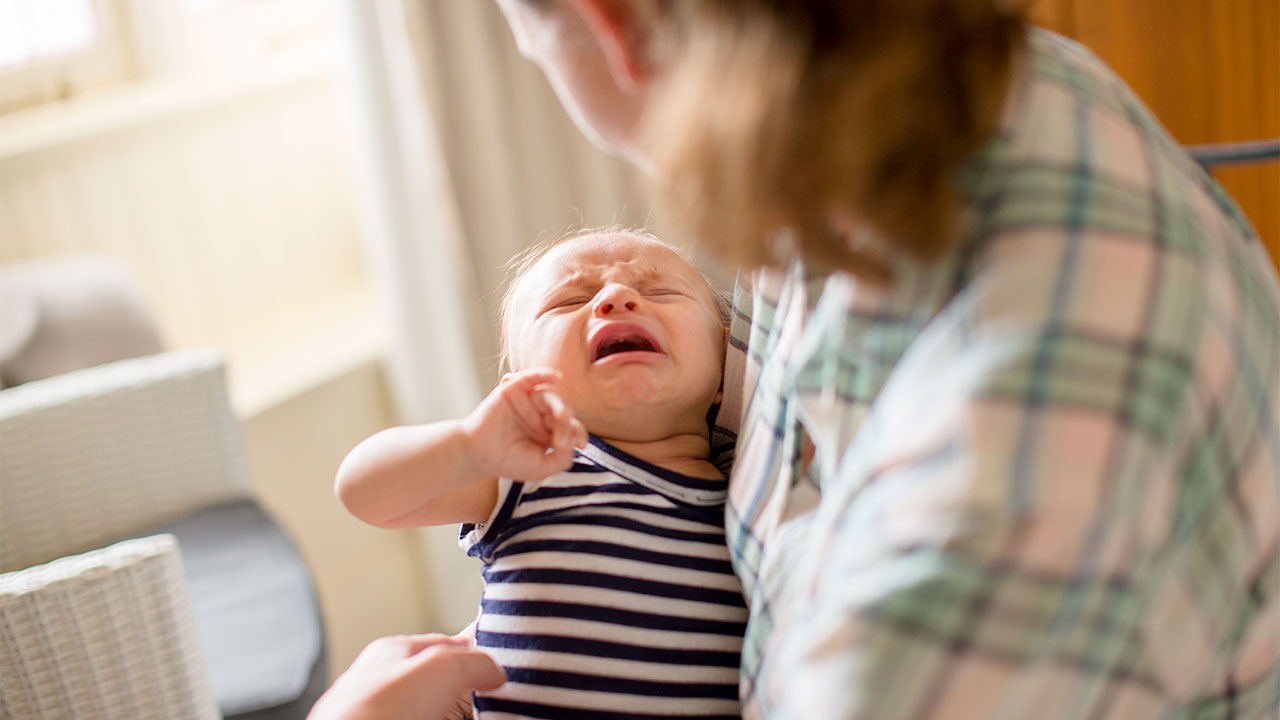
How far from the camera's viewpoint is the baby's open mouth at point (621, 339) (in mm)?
1033

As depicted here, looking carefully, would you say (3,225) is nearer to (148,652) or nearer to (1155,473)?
(148,652)

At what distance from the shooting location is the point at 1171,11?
66.6 inches

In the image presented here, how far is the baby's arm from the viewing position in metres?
0.90

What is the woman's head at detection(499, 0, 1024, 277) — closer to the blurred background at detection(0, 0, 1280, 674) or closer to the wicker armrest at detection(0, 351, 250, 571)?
the wicker armrest at detection(0, 351, 250, 571)

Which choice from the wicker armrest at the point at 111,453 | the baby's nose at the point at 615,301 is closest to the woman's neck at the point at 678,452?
the baby's nose at the point at 615,301

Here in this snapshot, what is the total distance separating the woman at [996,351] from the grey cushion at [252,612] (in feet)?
3.42

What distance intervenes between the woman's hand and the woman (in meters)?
0.33

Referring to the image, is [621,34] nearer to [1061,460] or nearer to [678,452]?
[1061,460]

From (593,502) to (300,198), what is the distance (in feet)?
8.08

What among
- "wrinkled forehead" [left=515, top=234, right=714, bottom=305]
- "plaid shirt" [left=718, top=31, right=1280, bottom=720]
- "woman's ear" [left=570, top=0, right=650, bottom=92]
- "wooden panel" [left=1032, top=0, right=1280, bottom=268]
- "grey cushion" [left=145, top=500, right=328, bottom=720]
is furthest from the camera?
"wooden panel" [left=1032, top=0, right=1280, bottom=268]

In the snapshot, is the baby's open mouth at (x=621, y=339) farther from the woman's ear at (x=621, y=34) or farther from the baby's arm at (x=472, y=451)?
the woman's ear at (x=621, y=34)

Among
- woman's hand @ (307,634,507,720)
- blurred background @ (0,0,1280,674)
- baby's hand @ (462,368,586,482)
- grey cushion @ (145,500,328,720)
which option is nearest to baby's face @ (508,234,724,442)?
baby's hand @ (462,368,586,482)

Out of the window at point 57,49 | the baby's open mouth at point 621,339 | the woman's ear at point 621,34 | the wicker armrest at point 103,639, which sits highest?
the window at point 57,49

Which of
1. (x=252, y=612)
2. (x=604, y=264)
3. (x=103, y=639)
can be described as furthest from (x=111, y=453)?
(x=604, y=264)
